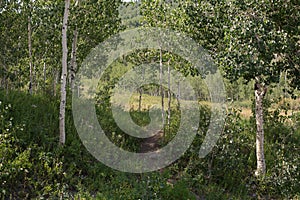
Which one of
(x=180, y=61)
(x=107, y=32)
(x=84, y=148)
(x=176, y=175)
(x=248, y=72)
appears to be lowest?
(x=176, y=175)

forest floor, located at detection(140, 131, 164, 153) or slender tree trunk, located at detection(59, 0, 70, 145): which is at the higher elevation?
slender tree trunk, located at detection(59, 0, 70, 145)

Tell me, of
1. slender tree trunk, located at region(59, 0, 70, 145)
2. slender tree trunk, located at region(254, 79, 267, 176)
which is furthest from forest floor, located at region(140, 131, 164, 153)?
slender tree trunk, located at region(254, 79, 267, 176)

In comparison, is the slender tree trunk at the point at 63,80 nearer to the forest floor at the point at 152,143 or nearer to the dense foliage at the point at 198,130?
the dense foliage at the point at 198,130

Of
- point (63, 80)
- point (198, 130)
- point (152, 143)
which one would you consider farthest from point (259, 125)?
point (63, 80)

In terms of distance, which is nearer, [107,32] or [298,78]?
[298,78]

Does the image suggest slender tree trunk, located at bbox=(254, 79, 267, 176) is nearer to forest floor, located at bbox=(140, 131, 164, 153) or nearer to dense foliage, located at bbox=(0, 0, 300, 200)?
dense foliage, located at bbox=(0, 0, 300, 200)

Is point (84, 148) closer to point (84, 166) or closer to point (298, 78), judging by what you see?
point (84, 166)

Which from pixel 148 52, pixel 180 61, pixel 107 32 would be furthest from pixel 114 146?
pixel 107 32

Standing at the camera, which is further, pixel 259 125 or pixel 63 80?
pixel 259 125

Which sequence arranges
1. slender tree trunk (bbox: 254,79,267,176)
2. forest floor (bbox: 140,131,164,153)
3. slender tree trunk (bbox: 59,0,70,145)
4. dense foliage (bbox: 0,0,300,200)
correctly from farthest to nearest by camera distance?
1. forest floor (bbox: 140,131,164,153)
2. slender tree trunk (bbox: 254,79,267,176)
3. slender tree trunk (bbox: 59,0,70,145)
4. dense foliage (bbox: 0,0,300,200)

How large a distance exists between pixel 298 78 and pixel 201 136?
17.1ft

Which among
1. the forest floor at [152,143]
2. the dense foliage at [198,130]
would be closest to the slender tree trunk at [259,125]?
the dense foliage at [198,130]

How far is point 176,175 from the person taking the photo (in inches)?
448

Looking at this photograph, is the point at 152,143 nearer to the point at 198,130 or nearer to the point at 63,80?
the point at 198,130
